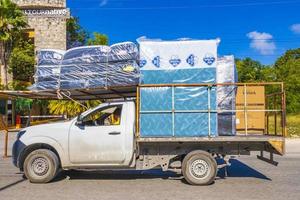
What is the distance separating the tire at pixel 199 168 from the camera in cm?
991

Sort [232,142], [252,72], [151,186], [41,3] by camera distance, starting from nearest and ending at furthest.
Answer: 1. [151,186]
2. [232,142]
3. [41,3]
4. [252,72]

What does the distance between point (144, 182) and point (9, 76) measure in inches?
1288

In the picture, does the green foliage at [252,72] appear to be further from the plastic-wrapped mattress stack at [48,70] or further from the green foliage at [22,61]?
the plastic-wrapped mattress stack at [48,70]

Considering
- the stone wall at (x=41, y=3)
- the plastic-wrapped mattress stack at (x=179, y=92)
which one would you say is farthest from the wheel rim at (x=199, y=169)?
the stone wall at (x=41, y=3)

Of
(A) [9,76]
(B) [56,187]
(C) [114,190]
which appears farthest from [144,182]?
(A) [9,76]

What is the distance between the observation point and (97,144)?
33.0 ft

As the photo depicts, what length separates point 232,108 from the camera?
10.5 meters

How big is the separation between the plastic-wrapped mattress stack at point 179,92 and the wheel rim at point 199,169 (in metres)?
0.62

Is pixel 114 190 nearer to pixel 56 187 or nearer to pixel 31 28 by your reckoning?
pixel 56 187

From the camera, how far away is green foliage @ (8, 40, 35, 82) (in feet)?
129

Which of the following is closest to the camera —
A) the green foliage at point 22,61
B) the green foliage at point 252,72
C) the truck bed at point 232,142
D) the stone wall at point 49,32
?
the truck bed at point 232,142

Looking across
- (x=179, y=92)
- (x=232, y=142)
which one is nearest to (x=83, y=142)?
(x=179, y=92)

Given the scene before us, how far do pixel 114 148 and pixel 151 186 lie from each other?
116 cm

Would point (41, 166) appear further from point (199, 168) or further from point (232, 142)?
point (232, 142)
